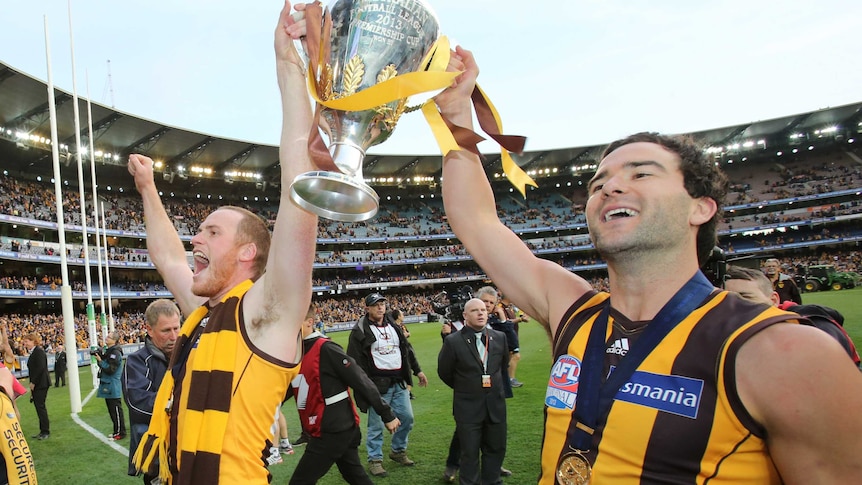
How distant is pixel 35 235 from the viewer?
35.6m

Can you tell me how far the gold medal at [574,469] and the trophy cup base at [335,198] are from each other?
3.06ft

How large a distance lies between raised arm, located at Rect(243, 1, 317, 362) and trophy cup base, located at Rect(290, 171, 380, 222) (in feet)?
0.69

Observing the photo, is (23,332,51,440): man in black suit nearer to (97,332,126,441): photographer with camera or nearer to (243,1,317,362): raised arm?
(97,332,126,441): photographer with camera

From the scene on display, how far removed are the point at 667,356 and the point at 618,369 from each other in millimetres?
136

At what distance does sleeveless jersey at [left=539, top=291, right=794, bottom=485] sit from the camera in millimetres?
1206

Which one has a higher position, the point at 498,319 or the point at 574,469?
the point at 574,469

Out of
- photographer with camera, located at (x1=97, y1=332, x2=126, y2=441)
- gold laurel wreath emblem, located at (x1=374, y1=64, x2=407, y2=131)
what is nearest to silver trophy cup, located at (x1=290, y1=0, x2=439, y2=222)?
gold laurel wreath emblem, located at (x1=374, y1=64, x2=407, y2=131)

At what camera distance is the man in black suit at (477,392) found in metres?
5.05

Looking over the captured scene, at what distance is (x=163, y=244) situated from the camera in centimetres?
315

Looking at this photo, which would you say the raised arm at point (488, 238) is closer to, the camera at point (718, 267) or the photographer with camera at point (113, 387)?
the camera at point (718, 267)

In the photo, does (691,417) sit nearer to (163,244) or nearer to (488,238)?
(488,238)

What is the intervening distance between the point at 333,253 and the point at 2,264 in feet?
86.0

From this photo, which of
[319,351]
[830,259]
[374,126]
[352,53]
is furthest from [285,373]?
[830,259]

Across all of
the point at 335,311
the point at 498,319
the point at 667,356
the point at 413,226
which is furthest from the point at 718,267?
the point at 413,226
